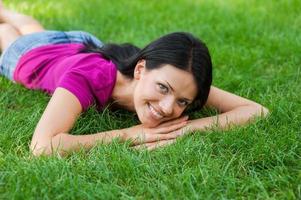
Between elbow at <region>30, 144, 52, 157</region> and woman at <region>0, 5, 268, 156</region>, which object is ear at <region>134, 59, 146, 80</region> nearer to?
woman at <region>0, 5, 268, 156</region>

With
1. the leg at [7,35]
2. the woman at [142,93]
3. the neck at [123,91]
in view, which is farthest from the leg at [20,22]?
the neck at [123,91]

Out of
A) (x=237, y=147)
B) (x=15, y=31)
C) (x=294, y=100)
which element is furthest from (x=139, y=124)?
(x=15, y=31)

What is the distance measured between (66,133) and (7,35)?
1763mm

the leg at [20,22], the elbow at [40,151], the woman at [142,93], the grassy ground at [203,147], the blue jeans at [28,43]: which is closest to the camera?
the grassy ground at [203,147]

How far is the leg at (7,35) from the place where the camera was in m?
4.51

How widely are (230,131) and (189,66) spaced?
44 centimetres

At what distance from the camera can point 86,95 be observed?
130 inches

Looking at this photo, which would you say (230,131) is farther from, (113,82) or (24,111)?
(24,111)

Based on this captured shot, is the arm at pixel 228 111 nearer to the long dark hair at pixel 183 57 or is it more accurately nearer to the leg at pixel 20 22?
→ the long dark hair at pixel 183 57

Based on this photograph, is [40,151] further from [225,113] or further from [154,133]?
[225,113]

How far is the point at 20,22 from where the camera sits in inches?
185

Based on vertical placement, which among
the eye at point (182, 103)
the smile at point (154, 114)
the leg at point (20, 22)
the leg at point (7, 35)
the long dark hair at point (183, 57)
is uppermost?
the long dark hair at point (183, 57)

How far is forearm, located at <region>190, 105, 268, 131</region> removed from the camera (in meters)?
3.32

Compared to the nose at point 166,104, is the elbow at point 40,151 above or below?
below
